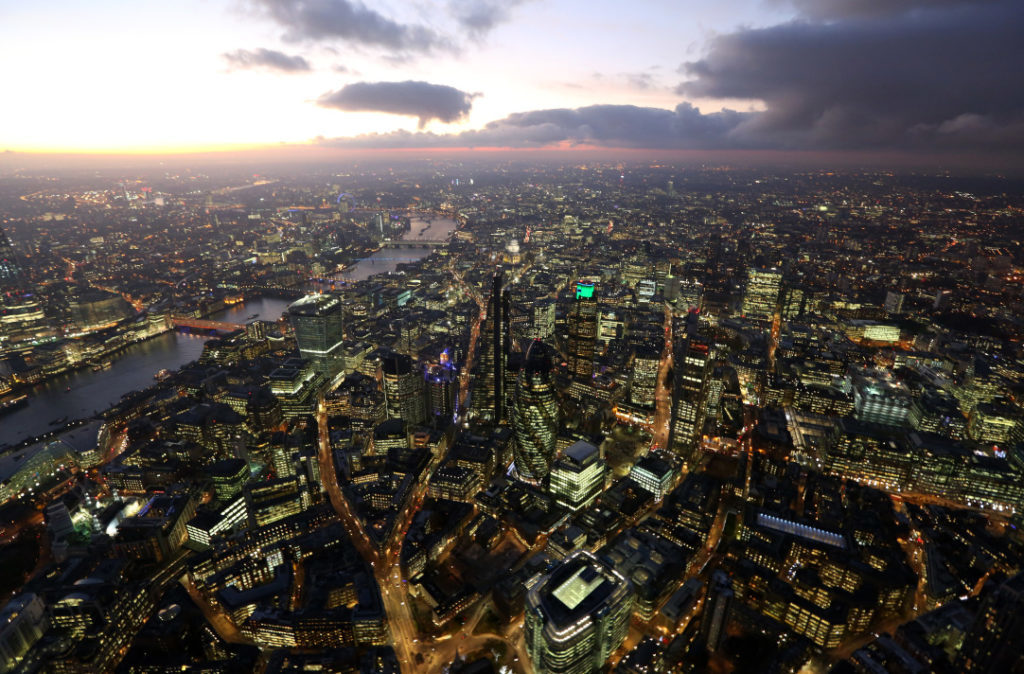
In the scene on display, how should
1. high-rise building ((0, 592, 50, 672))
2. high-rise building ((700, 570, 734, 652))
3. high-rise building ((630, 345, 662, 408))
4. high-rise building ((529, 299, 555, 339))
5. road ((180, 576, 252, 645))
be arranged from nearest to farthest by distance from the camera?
high-rise building ((700, 570, 734, 652)) < high-rise building ((0, 592, 50, 672)) < road ((180, 576, 252, 645)) < high-rise building ((630, 345, 662, 408)) < high-rise building ((529, 299, 555, 339))

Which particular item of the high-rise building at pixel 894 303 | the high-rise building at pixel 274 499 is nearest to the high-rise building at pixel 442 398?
the high-rise building at pixel 274 499

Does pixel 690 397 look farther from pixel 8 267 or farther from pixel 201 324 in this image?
pixel 8 267

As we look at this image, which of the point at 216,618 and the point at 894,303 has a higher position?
the point at 894,303

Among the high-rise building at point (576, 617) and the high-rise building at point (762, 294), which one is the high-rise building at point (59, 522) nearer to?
A: the high-rise building at point (576, 617)

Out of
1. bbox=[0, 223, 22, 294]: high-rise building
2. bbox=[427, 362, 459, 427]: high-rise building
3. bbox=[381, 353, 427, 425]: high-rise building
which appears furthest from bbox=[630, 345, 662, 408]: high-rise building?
bbox=[0, 223, 22, 294]: high-rise building

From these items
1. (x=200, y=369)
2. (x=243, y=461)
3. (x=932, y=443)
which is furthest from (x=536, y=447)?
(x=200, y=369)

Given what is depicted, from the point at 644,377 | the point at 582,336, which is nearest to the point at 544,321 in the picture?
the point at 582,336

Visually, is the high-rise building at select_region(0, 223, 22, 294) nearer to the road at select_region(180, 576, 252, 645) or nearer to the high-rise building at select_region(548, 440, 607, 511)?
the road at select_region(180, 576, 252, 645)
